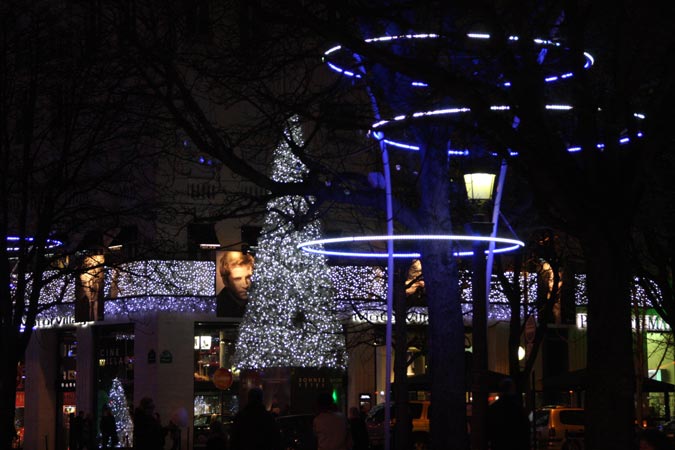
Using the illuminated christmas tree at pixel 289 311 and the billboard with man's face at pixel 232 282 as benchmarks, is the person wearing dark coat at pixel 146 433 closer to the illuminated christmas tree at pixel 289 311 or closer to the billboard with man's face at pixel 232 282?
the illuminated christmas tree at pixel 289 311

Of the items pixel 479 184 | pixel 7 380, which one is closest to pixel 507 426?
pixel 479 184

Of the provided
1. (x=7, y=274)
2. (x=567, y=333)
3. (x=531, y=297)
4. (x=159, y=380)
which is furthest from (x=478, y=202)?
(x=567, y=333)

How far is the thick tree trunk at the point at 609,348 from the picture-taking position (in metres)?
12.9

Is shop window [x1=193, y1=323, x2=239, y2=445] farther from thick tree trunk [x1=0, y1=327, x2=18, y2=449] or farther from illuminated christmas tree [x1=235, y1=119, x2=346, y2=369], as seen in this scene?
thick tree trunk [x1=0, y1=327, x2=18, y2=449]

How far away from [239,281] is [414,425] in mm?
8727

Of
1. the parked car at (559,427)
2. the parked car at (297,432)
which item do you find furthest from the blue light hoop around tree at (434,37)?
the parked car at (559,427)

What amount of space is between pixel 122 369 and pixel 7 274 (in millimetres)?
21079

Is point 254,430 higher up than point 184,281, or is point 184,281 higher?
point 184,281

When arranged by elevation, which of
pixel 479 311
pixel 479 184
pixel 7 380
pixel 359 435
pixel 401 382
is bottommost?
pixel 359 435

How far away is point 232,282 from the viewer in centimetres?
4231

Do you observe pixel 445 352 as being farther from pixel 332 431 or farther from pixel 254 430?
pixel 254 430

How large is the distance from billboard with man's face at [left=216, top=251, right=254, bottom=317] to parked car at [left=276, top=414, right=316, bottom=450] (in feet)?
38.8

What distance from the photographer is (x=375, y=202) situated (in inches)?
778

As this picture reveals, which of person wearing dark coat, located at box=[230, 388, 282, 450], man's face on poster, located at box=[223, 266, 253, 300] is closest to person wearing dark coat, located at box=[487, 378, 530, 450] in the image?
person wearing dark coat, located at box=[230, 388, 282, 450]
